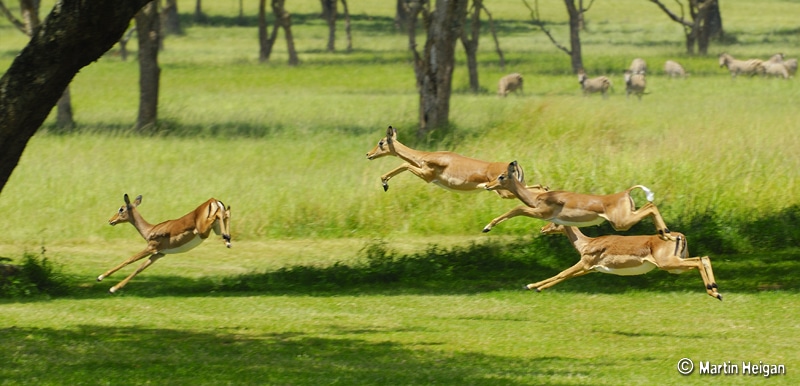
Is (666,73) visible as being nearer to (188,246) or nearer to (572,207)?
(188,246)

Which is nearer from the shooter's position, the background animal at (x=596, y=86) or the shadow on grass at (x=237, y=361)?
the shadow on grass at (x=237, y=361)

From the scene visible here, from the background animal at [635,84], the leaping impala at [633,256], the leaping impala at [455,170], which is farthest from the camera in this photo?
the background animal at [635,84]

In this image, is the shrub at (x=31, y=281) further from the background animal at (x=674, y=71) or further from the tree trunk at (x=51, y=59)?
the background animal at (x=674, y=71)

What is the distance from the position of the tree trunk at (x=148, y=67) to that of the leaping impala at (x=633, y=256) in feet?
64.0

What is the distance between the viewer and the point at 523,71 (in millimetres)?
44656

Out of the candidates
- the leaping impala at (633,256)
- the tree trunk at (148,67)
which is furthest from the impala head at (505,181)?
the tree trunk at (148,67)

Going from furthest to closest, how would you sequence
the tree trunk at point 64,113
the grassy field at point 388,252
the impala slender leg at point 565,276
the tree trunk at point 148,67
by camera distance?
the tree trunk at point 64,113
the tree trunk at point 148,67
the grassy field at point 388,252
the impala slender leg at point 565,276

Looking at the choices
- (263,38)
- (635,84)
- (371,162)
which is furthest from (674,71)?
(371,162)

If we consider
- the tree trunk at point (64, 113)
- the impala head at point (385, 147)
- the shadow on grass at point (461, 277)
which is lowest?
the tree trunk at point (64, 113)

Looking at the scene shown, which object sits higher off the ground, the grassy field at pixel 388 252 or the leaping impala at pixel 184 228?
the leaping impala at pixel 184 228

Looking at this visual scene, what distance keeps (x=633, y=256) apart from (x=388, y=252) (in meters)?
6.89

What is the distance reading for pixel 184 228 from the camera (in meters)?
10.4

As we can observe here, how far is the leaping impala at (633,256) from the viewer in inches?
357

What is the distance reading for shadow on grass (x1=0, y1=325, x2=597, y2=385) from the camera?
9.42 meters
